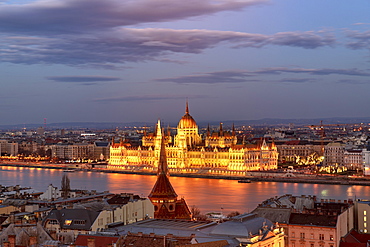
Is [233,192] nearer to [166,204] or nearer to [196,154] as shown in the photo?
[166,204]

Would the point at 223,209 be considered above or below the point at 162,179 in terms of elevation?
below

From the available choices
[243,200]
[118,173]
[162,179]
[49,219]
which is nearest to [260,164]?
[118,173]

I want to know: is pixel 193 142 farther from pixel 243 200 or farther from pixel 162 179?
pixel 162 179

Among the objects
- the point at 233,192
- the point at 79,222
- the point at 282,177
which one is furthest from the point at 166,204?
Answer: the point at 282,177

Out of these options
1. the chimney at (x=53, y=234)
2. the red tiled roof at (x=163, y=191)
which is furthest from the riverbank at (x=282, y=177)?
the chimney at (x=53, y=234)

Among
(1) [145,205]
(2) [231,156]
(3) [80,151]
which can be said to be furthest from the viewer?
(3) [80,151]

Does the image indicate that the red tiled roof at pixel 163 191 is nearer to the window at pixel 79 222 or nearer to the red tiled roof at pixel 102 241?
the window at pixel 79 222

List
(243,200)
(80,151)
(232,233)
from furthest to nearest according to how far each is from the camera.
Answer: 1. (80,151)
2. (243,200)
3. (232,233)

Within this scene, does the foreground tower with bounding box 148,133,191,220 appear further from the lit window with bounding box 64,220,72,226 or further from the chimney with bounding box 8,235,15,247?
the chimney with bounding box 8,235,15,247
